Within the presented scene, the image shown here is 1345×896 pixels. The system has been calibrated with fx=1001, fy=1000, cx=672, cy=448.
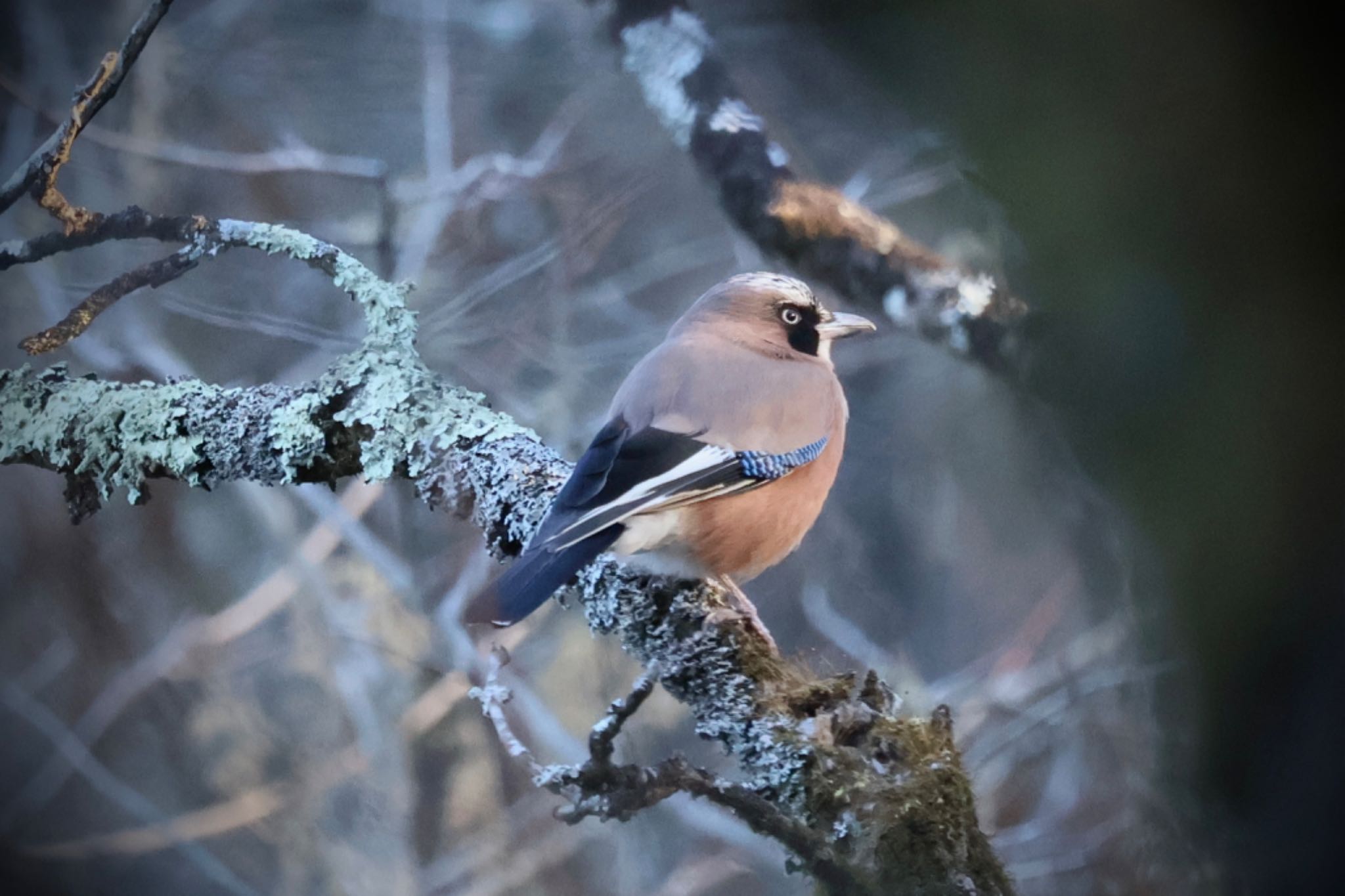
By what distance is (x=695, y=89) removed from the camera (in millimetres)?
Answer: 1429

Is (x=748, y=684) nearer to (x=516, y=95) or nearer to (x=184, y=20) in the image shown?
(x=516, y=95)

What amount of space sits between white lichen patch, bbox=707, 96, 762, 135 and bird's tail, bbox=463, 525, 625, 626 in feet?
2.05

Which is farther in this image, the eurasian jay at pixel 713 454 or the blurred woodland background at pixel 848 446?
the blurred woodland background at pixel 848 446

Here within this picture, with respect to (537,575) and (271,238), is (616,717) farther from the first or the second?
(271,238)

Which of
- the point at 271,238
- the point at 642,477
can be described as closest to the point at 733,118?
the point at 642,477

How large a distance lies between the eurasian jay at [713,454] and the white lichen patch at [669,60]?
254 millimetres

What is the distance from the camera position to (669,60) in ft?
4.73

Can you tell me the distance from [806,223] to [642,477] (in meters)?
0.50

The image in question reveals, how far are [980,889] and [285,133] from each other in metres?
1.38

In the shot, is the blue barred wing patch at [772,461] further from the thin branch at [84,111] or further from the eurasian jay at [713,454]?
the thin branch at [84,111]

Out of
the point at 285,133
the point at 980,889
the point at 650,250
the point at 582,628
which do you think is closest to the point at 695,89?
the point at 650,250

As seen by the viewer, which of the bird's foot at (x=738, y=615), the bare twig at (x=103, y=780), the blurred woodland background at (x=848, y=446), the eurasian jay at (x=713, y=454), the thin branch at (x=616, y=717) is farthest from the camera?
the bare twig at (x=103, y=780)

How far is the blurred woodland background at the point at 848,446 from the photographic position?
4.48 ft

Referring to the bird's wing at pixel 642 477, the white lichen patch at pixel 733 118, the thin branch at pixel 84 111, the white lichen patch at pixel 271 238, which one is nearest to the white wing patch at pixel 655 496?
the bird's wing at pixel 642 477
